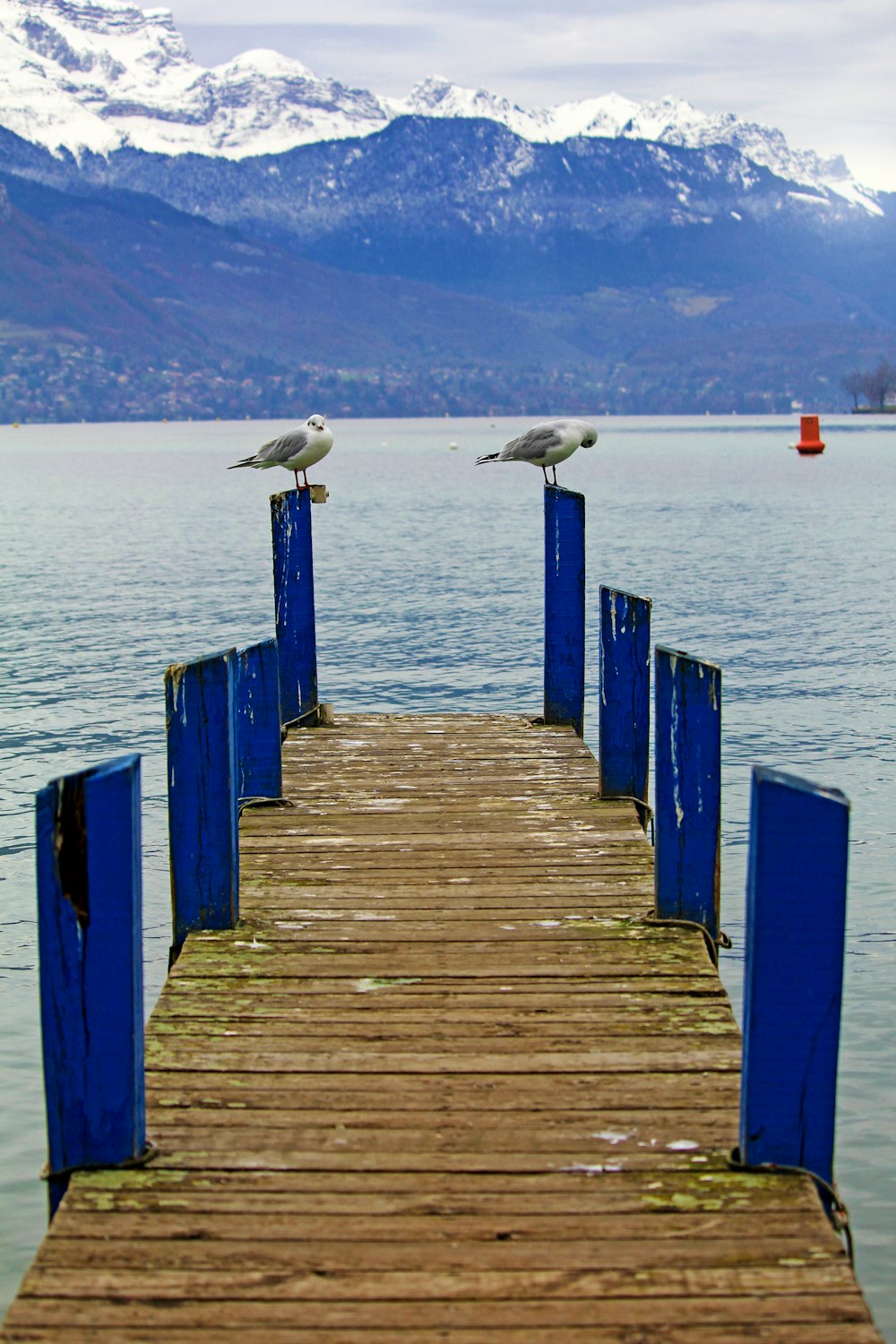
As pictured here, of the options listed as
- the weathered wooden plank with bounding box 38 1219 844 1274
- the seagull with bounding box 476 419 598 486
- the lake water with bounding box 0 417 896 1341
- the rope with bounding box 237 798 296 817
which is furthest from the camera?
the seagull with bounding box 476 419 598 486

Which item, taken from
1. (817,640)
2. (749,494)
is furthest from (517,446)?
(749,494)

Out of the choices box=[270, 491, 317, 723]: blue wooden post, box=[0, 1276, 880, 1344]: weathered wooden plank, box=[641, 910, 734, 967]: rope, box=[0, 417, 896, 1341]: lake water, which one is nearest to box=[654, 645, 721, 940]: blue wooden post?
box=[641, 910, 734, 967]: rope

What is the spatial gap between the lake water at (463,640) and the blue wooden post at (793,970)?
2153 mm

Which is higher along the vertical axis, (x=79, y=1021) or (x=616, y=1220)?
(x=79, y=1021)

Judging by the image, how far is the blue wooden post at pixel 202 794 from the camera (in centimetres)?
604

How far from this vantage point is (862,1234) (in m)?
6.72

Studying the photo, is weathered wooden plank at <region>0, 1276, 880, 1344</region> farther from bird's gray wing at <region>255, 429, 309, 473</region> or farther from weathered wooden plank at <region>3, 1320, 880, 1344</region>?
bird's gray wing at <region>255, 429, 309, 473</region>

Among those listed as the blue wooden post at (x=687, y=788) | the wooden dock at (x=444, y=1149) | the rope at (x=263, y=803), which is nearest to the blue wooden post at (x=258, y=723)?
the rope at (x=263, y=803)

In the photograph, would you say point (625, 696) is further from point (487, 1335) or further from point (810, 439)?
point (810, 439)

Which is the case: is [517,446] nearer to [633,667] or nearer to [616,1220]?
[633,667]

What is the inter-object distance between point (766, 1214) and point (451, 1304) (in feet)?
2.95

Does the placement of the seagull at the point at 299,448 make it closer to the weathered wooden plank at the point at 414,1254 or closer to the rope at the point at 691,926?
the rope at the point at 691,926

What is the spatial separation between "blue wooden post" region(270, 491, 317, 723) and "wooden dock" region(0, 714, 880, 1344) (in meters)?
3.88

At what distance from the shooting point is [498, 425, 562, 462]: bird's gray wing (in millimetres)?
13375
